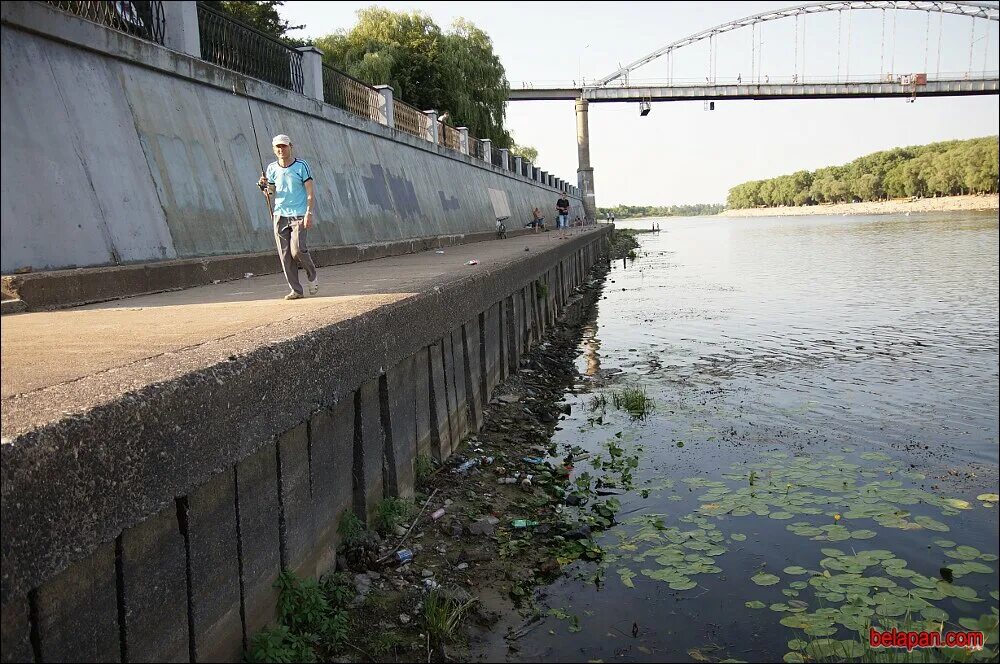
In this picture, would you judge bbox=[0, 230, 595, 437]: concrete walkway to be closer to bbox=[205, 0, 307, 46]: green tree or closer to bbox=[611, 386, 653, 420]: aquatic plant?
bbox=[611, 386, 653, 420]: aquatic plant

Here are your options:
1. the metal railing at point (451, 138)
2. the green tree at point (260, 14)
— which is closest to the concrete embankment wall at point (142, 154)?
the metal railing at point (451, 138)

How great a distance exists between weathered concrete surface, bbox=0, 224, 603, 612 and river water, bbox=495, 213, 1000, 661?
1825 millimetres

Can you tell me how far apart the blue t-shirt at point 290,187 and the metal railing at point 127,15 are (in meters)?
3.50

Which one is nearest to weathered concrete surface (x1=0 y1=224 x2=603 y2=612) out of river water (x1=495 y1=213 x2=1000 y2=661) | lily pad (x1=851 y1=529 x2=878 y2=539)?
river water (x1=495 y1=213 x2=1000 y2=661)

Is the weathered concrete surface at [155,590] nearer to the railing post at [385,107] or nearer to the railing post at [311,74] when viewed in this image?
the railing post at [311,74]

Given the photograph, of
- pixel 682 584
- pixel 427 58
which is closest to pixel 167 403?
pixel 682 584

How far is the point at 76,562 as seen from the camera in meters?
2.37

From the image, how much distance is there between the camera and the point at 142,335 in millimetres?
4453

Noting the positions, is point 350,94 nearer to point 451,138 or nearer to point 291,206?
point 451,138

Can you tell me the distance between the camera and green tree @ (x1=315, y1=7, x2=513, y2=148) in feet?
113

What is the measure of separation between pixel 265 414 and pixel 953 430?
22.0 ft

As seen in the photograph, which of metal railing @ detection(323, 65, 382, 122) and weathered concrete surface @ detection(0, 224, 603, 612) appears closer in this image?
weathered concrete surface @ detection(0, 224, 603, 612)

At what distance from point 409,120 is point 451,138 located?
4.84 metres

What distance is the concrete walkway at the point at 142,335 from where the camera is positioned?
261 centimetres
